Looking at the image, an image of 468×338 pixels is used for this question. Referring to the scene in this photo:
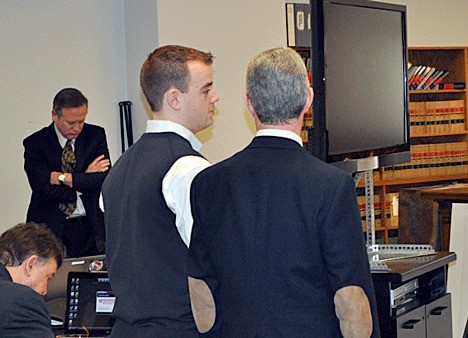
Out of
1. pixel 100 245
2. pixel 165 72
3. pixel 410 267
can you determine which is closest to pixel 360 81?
pixel 410 267

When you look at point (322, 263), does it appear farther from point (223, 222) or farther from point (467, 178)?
point (467, 178)

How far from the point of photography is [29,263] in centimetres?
310

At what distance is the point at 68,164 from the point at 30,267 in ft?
7.58

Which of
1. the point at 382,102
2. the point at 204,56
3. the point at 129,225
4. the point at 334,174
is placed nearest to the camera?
the point at 334,174

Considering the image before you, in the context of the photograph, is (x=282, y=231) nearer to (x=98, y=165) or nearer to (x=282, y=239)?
(x=282, y=239)

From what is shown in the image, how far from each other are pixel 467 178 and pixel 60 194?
5883 millimetres

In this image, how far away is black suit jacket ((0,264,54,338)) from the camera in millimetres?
2688

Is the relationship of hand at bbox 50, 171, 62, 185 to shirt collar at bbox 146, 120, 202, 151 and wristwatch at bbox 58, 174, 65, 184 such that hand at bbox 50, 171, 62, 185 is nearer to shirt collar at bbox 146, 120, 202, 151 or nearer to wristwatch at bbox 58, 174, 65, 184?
wristwatch at bbox 58, 174, 65, 184

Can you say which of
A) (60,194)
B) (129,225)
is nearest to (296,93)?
(129,225)

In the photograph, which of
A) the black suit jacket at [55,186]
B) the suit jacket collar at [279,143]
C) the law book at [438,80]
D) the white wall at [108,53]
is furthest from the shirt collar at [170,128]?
the law book at [438,80]

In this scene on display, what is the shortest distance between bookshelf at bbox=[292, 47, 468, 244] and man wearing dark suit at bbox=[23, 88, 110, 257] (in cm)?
466

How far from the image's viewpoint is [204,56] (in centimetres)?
277

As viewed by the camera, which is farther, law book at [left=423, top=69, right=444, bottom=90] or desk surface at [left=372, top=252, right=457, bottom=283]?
law book at [left=423, top=69, right=444, bottom=90]

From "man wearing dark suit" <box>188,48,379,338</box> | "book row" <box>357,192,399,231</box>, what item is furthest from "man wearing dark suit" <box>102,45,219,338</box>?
"book row" <box>357,192,399,231</box>
